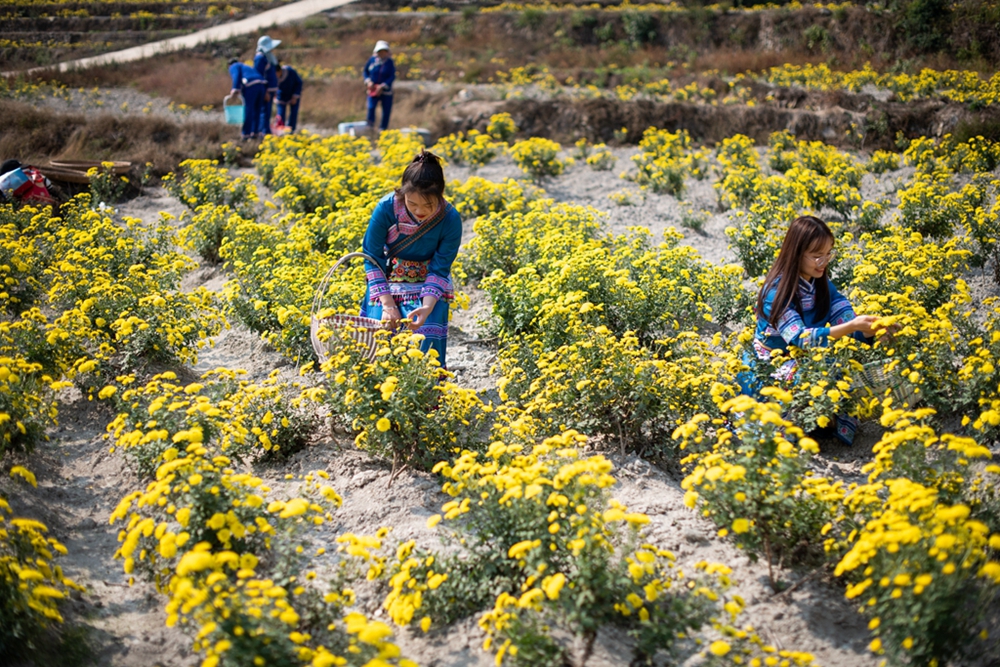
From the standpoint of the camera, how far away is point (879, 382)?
3.80 m

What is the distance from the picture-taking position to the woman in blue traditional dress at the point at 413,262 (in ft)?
14.5

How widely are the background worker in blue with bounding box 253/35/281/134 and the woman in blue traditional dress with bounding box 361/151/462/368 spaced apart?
29.3 ft

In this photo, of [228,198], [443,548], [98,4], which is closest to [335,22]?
[98,4]

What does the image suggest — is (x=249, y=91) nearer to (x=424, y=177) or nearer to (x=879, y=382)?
(x=424, y=177)

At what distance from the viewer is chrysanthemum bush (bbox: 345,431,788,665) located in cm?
255

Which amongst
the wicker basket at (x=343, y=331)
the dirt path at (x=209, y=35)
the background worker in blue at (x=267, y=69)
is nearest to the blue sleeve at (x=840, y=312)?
the wicker basket at (x=343, y=331)

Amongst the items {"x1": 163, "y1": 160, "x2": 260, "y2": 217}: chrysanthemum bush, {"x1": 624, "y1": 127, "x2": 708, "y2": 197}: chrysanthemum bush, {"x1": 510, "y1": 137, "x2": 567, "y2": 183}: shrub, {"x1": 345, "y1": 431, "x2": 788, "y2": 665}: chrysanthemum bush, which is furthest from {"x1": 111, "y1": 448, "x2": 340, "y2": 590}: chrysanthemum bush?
{"x1": 510, "y1": 137, "x2": 567, "y2": 183}: shrub

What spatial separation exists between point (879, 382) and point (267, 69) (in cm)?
1125

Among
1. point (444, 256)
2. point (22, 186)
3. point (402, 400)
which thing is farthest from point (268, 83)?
point (402, 400)

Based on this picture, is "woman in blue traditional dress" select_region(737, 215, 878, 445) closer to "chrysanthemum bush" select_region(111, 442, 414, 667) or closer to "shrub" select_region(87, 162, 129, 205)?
"chrysanthemum bush" select_region(111, 442, 414, 667)

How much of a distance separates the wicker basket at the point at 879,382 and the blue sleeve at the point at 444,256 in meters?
2.19

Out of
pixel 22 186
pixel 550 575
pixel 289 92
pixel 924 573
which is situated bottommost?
pixel 550 575

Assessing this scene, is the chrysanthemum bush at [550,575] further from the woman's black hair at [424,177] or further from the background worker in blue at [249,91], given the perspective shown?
the background worker in blue at [249,91]

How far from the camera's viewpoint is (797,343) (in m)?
4.06
